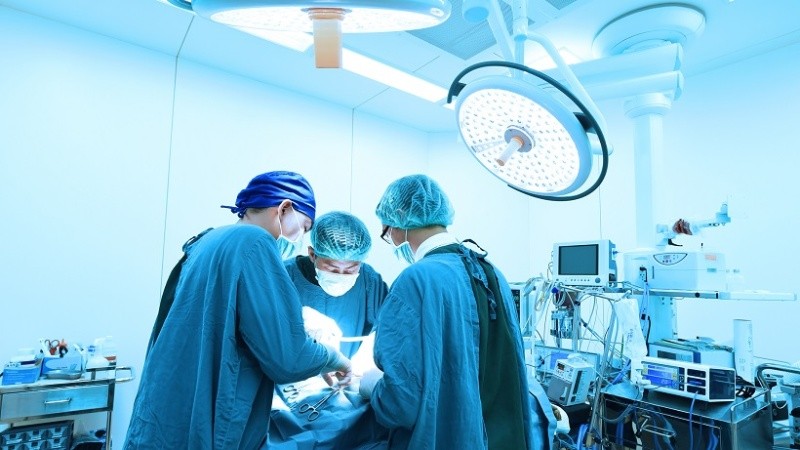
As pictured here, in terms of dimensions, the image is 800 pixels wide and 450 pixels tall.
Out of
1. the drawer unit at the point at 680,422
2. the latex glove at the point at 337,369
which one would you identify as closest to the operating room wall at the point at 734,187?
the drawer unit at the point at 680,422

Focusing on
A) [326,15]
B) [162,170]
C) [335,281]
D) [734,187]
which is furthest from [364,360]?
[734,187]

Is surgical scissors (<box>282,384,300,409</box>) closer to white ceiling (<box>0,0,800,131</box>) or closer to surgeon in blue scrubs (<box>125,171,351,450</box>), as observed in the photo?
surgeon in blue scrubs (<box>125,171,351,450</box>)

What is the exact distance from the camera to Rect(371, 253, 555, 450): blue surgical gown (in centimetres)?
106

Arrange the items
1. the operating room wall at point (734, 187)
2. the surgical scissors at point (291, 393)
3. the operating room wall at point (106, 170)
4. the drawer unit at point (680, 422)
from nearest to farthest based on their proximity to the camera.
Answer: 1. the surgical scissors at point (291, 393)
2. the drawer unit at point (680, 422)
3. the operating room wall at point (106, 170)
4. the operating room wall at point (734, 187)

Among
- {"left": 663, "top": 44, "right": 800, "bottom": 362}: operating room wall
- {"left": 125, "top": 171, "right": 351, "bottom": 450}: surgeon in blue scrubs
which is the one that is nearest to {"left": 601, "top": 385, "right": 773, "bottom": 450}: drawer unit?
{"left": 663, "top": 44, "right": 800, "bottom": 362}: operating room wall

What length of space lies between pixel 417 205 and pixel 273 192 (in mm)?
456

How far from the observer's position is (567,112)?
0.65m

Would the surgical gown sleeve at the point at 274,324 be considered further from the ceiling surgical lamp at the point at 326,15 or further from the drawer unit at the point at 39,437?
the drawer unit at the point at 39,437

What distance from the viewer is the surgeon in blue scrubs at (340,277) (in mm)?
2076

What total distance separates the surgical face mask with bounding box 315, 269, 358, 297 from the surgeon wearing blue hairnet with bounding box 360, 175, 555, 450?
82cm

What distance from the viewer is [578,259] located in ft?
8.22

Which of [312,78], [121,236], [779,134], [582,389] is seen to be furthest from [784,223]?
[121,236]

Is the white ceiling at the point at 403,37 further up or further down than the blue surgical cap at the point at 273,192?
further up

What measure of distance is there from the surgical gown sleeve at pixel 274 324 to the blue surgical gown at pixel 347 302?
37.8 inches
